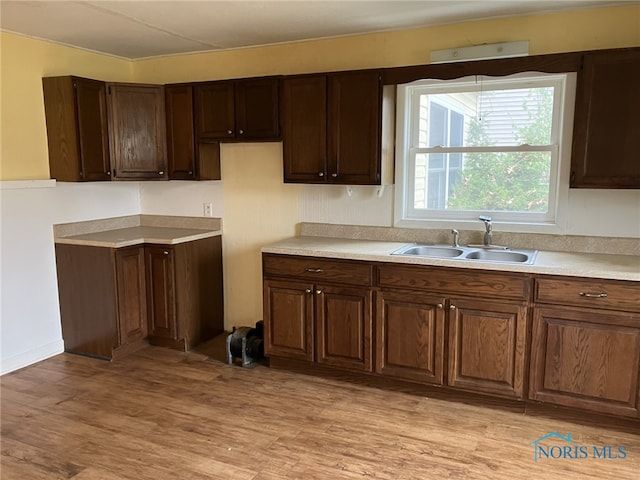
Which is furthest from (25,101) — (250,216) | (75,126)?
(250,216)

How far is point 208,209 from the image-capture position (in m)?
4.18

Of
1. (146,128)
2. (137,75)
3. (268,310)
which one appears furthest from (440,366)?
(137,75)

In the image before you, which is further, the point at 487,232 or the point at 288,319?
the point at 288,319

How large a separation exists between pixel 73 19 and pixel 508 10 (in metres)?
2.70

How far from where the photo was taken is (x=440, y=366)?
2.98 meters

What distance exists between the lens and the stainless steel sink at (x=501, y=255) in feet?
9.97

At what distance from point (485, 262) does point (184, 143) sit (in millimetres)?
2450

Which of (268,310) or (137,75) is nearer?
(268,310)

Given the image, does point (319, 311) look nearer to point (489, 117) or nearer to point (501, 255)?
point (501, 255)

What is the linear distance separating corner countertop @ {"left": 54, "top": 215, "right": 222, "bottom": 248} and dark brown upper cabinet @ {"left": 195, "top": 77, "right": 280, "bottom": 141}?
0.76 m

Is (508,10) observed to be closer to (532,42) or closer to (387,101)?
(532,42)

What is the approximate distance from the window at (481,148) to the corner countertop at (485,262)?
342mm

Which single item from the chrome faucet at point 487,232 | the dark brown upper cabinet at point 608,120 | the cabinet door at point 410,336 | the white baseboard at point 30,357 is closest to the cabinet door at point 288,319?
the cabinet door at point 410,336

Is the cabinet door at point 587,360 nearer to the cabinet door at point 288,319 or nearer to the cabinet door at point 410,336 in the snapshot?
the cabinet door at point 410,336
